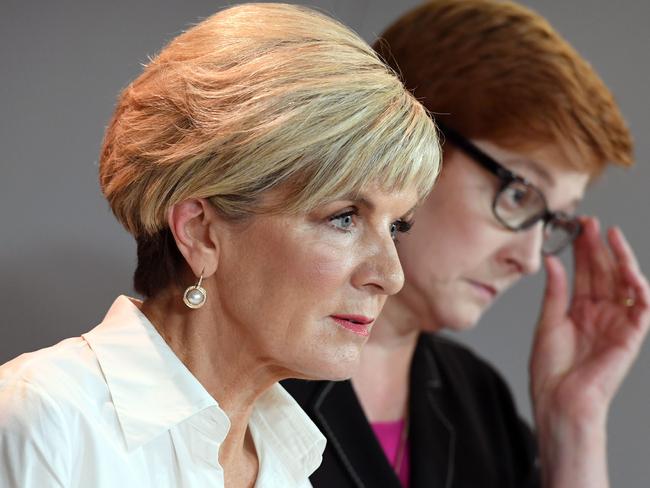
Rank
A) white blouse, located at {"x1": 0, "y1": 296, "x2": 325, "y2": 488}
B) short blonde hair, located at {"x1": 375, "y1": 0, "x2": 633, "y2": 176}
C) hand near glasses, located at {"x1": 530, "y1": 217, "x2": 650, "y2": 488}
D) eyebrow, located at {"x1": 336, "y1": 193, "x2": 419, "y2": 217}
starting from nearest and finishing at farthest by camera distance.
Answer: white blouse, located at {"x1": 0, "y1": 296, "x2": 325, "y2": 488}
eyebrow, located at {"x1": 336, "y1": 193, "x2": 419, "y2": 217}
short blonde hair, located at {"x1": 375, "y1": 0, "x2": 633, "y2": 176}
hand near glasses, located at {"x1": 530, "y1": 217, "x2": 650, "y2": 488}

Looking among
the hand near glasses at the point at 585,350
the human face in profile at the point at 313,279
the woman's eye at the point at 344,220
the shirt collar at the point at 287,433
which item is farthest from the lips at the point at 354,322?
the hand near glasses at the point at 585,350

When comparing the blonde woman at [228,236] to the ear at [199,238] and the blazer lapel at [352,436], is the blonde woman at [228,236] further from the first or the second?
the blazer lapel at [352,436]

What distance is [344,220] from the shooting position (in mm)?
1288

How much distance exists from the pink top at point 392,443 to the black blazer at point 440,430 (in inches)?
1.0

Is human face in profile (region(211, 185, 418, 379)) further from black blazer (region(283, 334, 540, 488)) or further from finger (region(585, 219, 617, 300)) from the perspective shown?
finger (region(585, 219, 617, 300))

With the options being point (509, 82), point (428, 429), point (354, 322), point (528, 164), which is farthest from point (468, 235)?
point (354, 322)

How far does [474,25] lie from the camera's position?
1.98 m

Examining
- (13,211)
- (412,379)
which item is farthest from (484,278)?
(13,211)

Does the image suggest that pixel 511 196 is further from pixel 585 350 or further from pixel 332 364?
pixel 332 364

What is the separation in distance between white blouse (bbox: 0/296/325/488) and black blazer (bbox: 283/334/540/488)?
1.65ft

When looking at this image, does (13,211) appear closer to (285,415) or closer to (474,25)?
(285,415)

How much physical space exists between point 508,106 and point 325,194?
778mm

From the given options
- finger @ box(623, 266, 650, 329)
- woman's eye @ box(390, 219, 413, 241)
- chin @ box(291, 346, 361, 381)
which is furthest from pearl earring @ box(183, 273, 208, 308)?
finger @ box(623, 266, 650, 329)

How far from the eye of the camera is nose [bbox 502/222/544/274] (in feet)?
6.44
